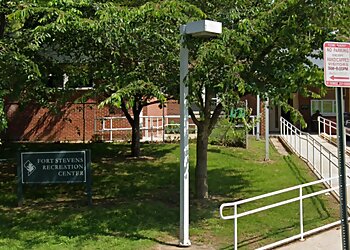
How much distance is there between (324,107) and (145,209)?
57.5 ft

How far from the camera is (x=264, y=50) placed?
806cm

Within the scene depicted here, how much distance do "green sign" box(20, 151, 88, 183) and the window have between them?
57.2ft

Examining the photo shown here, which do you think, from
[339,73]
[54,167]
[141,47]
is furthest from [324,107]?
[339,73]

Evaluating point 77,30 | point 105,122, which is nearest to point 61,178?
point 77,30

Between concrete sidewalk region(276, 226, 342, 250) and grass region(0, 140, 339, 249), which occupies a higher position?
grass region(0, 140, 339, 249)

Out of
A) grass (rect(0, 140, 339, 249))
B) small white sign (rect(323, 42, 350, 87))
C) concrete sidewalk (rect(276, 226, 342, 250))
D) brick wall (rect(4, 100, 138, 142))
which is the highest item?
small white sign (rect(323, 42, 350, 87))

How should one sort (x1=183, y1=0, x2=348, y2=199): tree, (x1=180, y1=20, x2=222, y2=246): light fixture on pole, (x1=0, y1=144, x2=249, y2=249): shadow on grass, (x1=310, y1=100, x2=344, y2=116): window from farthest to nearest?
(x1=310, y1=100, x2=344, y2=116): window → (x1=0, y1=144, x2=249, y2=249): shadow on grass → (x1=183, y1=0, x2=348, y2=199): tree → (x1=180, y1=20, x2=222, y2=246): light fixture on pole

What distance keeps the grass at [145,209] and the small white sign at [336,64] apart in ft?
10.5

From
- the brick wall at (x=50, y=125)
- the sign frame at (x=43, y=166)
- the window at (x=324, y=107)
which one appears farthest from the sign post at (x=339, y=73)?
the window at (x=324, y=107)

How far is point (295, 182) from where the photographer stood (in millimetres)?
11352

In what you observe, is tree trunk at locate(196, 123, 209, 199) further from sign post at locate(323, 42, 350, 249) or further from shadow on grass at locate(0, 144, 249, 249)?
sign post at locate(323, 42, 350, 249)

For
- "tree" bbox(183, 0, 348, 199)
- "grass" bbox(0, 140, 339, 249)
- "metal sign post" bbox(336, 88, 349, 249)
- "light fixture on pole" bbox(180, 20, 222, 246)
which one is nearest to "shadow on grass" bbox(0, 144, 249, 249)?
"grass" bbox(0, 140, 339, 249)

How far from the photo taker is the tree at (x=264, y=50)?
7.16 m

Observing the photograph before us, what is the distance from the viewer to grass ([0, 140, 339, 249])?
24.5ft
